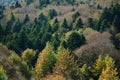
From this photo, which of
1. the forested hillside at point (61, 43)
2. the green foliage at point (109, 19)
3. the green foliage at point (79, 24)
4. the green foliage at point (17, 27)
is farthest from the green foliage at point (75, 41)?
the green foliage at point (17, 27)

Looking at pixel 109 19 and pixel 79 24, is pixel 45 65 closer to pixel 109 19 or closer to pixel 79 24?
pixel 109 19

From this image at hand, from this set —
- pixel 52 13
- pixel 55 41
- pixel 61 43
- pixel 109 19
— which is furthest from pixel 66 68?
pixel 52 13

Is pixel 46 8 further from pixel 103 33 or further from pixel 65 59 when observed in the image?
pixel 65 59

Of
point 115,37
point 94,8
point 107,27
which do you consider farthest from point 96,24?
point 94,8

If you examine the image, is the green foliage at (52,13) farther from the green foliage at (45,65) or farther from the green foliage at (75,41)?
the green foliage at (45,65)

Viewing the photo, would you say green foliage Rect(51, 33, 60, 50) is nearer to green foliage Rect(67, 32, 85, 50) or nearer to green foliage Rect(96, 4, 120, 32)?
green foliage Rect(67, 32, 85, 50)

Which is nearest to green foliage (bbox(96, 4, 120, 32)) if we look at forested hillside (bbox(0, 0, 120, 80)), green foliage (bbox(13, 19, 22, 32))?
forested hillside (bbox(0, 0, 120, 80))


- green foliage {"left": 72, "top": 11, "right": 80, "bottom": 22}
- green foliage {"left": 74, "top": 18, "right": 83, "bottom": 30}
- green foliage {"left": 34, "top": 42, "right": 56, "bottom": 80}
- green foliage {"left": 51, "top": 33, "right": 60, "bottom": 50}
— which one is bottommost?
green foliage {"left": 72, "top": 11, "right": 80, "bottom": 22}

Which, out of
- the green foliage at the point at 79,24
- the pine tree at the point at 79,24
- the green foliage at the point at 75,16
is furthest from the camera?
the green foliage at the point at 75,16
